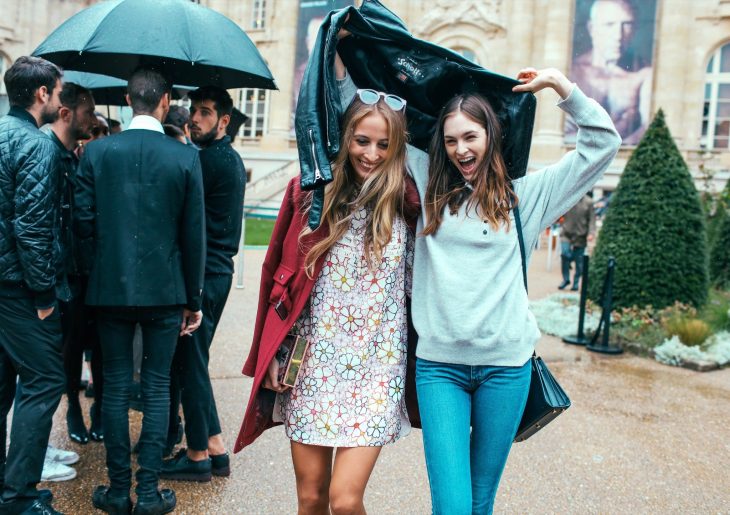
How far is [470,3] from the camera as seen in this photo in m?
29.8

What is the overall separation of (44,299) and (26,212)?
0.41m

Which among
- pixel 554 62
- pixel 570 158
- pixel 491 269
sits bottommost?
pixel 491 269

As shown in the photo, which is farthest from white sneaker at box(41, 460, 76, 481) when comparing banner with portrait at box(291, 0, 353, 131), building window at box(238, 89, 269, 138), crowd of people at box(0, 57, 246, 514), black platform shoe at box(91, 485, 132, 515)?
building window at box(238, 89, 269, 138)

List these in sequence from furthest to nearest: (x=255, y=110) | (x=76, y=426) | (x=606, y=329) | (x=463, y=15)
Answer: (x=255, y=110)
(x=463, y=15)
(x=606, y=329)
(x=76, y=426)

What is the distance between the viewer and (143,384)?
3406mm

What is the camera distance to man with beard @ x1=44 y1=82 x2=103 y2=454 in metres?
3.40

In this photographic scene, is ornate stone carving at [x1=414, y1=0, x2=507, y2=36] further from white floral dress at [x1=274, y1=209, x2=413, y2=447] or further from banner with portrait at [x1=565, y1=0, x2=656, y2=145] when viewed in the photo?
white floral dress at [x1=274, y1=209, x2=413, y2=447]

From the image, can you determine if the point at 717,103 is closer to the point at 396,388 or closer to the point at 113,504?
the point at 396,388

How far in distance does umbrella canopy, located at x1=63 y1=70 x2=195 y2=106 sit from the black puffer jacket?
2.11m

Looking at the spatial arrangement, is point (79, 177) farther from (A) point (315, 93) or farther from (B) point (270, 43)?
(B) point (270, 43)

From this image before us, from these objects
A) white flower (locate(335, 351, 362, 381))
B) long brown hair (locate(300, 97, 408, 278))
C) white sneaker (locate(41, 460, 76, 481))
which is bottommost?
white sneaker (locate(41, 460, 76, 481))

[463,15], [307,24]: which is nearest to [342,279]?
[463,15]

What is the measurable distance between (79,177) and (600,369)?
209 inches

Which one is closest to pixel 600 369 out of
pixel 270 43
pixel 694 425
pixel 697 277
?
pixel 694 425
